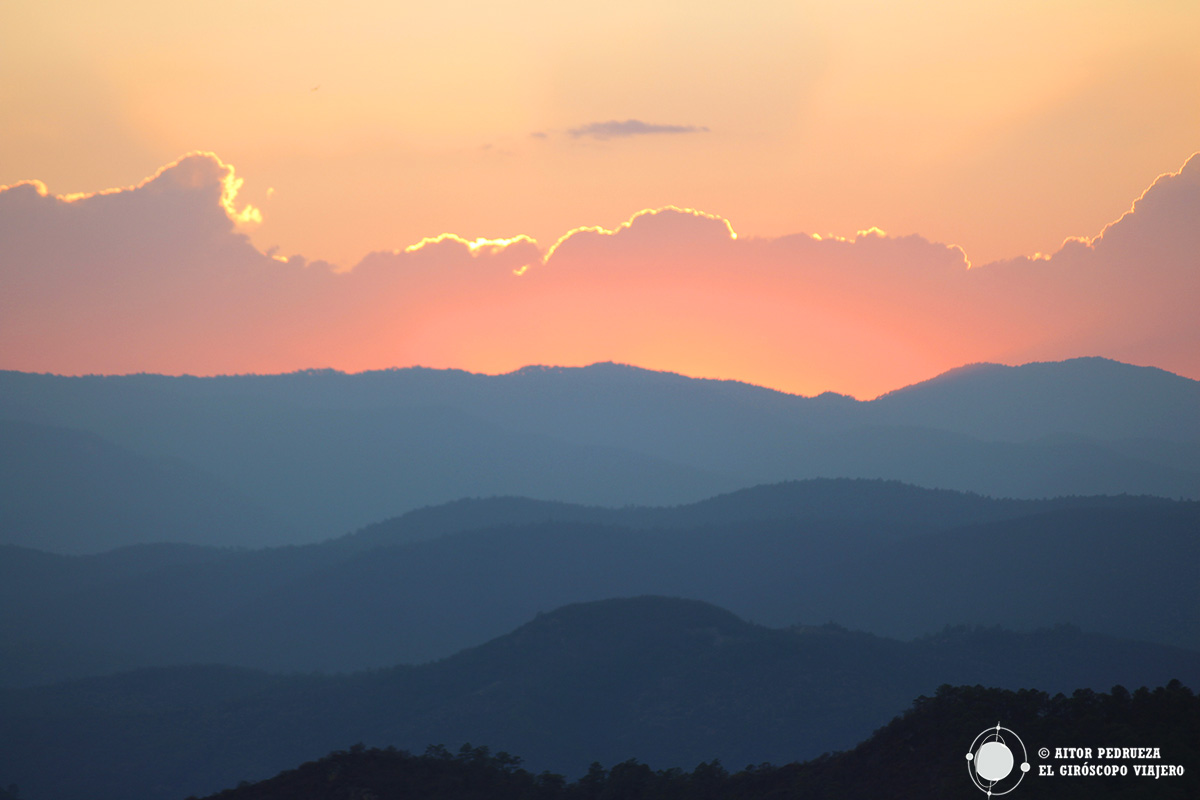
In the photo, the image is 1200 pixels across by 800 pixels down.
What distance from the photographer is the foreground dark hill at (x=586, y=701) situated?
130125 mm

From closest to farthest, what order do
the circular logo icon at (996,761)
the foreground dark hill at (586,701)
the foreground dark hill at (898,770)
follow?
the circular logo icon at (996,761) < the foreground dark hill at (898,770) < the foreground dark hill at (586,701)

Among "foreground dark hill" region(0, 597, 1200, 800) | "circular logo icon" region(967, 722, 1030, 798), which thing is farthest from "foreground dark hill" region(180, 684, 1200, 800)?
"foreground dark hill" region(0, 597, 1200, 800)

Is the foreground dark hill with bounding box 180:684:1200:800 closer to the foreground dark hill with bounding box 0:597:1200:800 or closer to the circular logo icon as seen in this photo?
the circular logo icon

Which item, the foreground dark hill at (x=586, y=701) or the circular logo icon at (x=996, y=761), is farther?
the foreground dark hill at (x=586, y=701)

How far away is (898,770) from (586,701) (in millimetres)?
98507

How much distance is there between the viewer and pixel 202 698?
16450cm

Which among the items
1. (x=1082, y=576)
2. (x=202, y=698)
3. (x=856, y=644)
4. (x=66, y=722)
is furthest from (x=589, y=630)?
(x=1082, y=576)

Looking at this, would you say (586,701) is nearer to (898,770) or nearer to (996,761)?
(898,770)

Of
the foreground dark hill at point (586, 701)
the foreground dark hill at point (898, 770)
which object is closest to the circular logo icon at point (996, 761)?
the foreground dark hill at point (898, 770)

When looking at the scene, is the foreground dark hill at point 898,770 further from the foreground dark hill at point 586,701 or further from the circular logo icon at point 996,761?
the foreground dark hill at point 586,701

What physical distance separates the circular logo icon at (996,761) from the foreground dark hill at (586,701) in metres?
83.2

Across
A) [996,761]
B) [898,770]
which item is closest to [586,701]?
[898,770]

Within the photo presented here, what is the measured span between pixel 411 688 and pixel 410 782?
103156 mm

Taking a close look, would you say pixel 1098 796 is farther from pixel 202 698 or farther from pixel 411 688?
pixel 202 698
